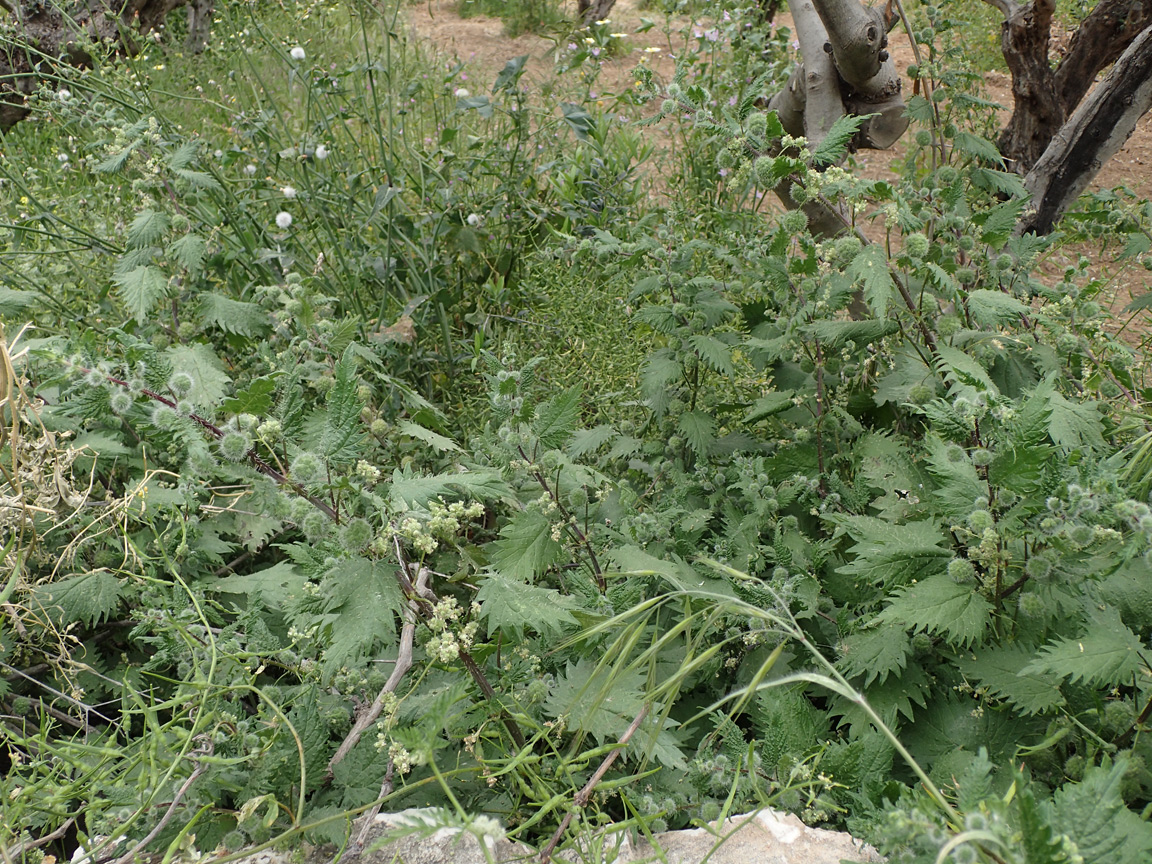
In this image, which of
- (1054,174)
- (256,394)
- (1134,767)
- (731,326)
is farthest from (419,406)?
(1054,174)

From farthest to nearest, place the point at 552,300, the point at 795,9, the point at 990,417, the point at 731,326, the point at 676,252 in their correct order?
the point at 552,300
the point at 731,326
the point at 795,9
the point at 676,252
the point at 990,417

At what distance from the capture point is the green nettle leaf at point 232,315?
224 centimetres

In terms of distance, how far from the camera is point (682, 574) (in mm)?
1662

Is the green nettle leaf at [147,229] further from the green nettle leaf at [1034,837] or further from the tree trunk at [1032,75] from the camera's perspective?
the tree trunk at [1032,75]

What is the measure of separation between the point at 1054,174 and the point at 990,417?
90.1 inches

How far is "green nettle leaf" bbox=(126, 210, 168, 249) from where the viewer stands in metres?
2.15

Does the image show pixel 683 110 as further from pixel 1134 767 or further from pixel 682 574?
pixel 1134 767

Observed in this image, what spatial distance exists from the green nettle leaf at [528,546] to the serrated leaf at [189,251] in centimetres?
116

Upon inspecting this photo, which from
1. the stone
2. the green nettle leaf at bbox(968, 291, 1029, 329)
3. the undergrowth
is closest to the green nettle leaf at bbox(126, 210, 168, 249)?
the undergrowth

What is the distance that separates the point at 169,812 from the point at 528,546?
0.76 m

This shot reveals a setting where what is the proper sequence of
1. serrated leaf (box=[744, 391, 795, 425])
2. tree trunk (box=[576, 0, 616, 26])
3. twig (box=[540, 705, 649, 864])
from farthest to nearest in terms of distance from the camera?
tree trunk (box=[576, 0, 616, 26]), serrated leaf (box=[744, 391, 795, 425]), twig (box=[540, 705, 649, 864])

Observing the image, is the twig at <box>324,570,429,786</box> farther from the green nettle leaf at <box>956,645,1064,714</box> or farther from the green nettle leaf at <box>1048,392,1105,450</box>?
the green nettle leaf at <box>1048,392,1105,450</box>

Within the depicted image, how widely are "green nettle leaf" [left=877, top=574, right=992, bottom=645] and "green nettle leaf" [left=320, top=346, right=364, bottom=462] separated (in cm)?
87

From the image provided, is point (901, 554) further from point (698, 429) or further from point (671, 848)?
point (698, 429)
